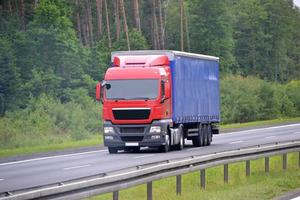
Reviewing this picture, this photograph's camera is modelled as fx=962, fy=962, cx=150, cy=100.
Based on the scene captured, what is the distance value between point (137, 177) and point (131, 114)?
17967 millimetres

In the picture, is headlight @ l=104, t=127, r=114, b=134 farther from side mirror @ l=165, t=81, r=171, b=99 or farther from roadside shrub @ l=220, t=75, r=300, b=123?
roadside shrub @ l=220, t=75, r=300, b=123

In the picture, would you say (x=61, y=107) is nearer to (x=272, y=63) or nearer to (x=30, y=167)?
(x=30, y=167)

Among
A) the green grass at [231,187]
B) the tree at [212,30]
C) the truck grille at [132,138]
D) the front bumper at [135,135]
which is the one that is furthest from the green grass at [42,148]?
the tree at [212,30]

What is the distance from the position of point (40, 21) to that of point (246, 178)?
57.9 m

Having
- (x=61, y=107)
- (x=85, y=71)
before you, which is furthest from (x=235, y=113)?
(x=61, y=107)

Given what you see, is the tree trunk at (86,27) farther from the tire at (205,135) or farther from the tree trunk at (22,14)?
the tire at (205,135)

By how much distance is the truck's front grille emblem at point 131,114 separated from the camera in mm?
33688

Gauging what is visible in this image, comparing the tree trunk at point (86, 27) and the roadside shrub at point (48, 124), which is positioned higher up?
the tree trunk at point (86, 27)

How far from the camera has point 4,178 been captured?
24.3m

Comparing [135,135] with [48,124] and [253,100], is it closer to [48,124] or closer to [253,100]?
[48,124]

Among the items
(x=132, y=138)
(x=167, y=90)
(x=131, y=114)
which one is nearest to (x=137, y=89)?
(x=131, y=114)

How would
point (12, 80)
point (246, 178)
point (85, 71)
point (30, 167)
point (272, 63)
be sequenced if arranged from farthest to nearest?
point (272, 63) < point (85, 71) < point (12, 80) < point (30, 167) < point (246, 178)

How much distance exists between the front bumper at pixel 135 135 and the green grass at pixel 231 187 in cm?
868

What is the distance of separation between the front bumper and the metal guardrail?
10.2m
